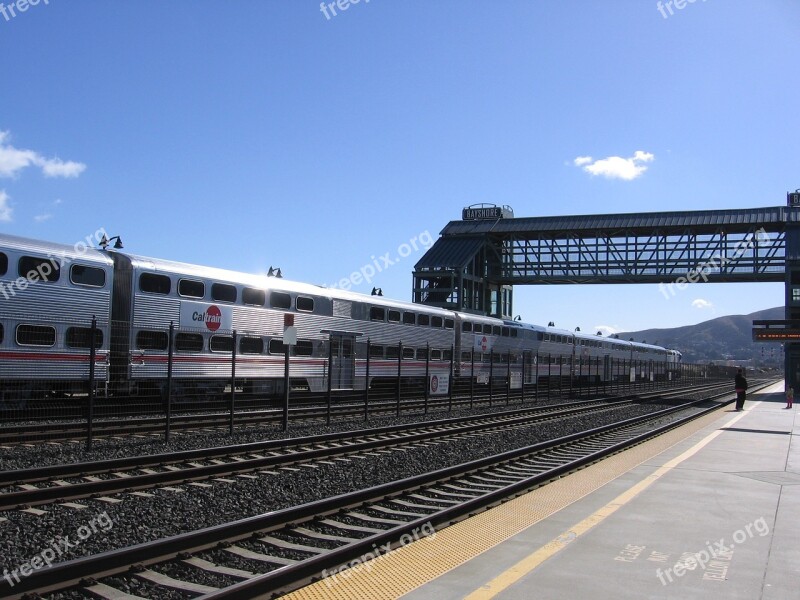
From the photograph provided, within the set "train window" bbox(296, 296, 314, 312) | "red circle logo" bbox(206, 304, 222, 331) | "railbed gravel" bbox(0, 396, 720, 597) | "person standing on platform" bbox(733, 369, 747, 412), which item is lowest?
"railbed gravel" bbox(0, 396, 720, 597)

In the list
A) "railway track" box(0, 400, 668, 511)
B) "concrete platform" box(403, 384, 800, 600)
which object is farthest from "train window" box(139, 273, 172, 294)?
"concrete platform" box(403, 384, 800, 600)

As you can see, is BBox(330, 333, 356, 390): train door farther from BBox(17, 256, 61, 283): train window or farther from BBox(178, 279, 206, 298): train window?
BBox(17, 256, 61, 283): train window

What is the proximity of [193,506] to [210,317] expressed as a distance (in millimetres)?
11641

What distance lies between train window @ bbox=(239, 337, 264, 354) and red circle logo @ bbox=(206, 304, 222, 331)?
85 centimetres

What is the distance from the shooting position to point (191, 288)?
18938 mm


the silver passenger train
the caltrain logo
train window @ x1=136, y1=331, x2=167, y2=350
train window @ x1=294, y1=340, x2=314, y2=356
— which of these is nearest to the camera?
the silver passenger train

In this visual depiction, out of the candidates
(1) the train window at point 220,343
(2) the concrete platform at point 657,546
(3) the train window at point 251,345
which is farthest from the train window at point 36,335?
(2) the concrete platform at point 657,546

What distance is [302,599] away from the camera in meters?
5.30

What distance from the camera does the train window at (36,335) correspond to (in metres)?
15.0

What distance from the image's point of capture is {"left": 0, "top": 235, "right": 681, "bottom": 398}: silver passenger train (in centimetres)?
1537

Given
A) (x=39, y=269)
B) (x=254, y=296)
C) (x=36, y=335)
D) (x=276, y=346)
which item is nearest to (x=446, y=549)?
(x=36, y=335)

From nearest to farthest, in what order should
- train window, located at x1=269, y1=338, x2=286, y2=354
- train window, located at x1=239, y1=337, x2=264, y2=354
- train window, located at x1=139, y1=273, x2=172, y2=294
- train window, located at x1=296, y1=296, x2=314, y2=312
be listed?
train window, located at x1=139, y1=273, x2=172, y2=294
train window, located at x1=239, y1=337, x2=264, y2=354
train window, located at x1=269, y1=338, x2=286, y2=354
train window, located at x1=296, y1=296, x2=314, y2=312

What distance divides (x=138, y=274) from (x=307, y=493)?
10342 millimetres

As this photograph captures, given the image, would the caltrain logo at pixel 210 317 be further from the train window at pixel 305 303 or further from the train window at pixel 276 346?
the train window at pixel 305 303
